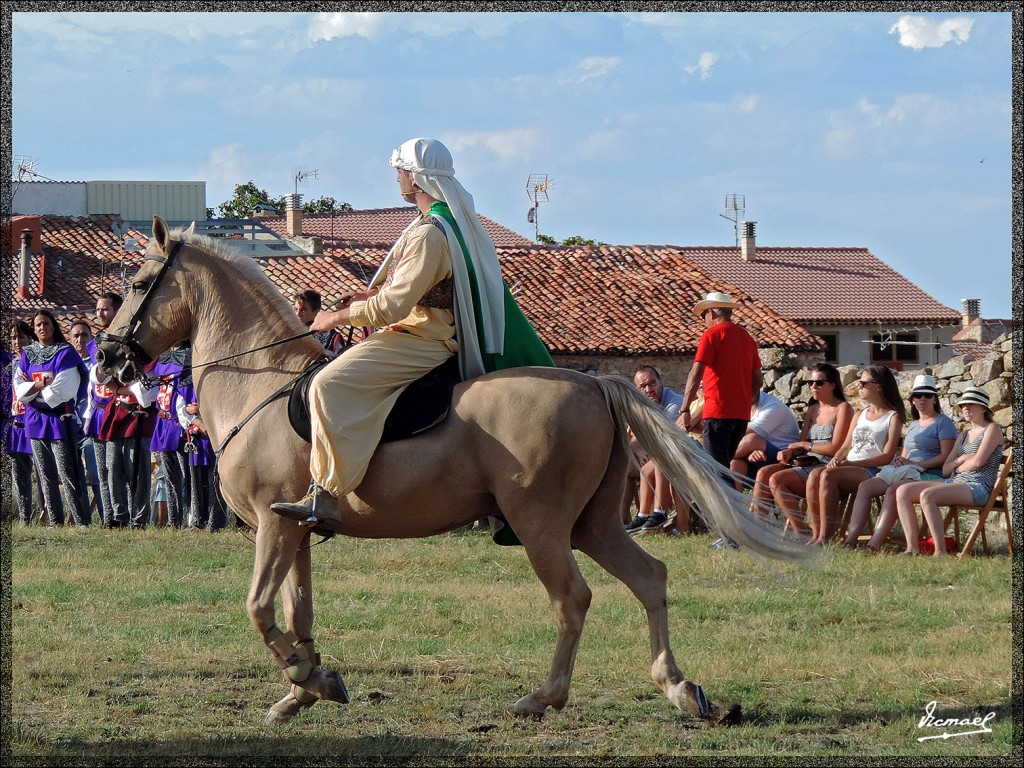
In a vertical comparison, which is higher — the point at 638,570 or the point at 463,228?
the point at 463,228

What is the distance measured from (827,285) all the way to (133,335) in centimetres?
5492

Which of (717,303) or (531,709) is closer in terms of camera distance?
(531,709)

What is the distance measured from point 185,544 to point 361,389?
668cm

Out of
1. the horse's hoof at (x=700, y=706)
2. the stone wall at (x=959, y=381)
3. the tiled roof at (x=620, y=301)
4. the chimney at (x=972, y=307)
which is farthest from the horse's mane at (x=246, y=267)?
the chimney at (x=972, y=307)

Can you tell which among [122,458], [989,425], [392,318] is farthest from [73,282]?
[392,318]

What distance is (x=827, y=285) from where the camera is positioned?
59.0m

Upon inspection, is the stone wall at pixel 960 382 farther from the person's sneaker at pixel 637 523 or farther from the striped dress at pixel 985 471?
the person's sneaker at pixel 637 523

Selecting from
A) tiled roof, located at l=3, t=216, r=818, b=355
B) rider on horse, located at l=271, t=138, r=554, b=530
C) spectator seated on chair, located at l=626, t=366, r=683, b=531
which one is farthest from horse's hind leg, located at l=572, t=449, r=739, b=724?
tiled roof, located at l=3, t=216, r=818, b=355

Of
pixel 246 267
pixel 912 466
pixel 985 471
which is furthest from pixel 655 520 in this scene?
pixel 246 267

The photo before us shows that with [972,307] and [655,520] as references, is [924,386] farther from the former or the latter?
[972,307]

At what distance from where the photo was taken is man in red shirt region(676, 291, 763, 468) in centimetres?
1216

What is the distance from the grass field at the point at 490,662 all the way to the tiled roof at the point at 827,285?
4535cm

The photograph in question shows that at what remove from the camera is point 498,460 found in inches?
241

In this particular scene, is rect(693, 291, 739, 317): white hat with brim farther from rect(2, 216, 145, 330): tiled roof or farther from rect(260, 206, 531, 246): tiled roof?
rect(260, 206, 531, 246): tiled roof
